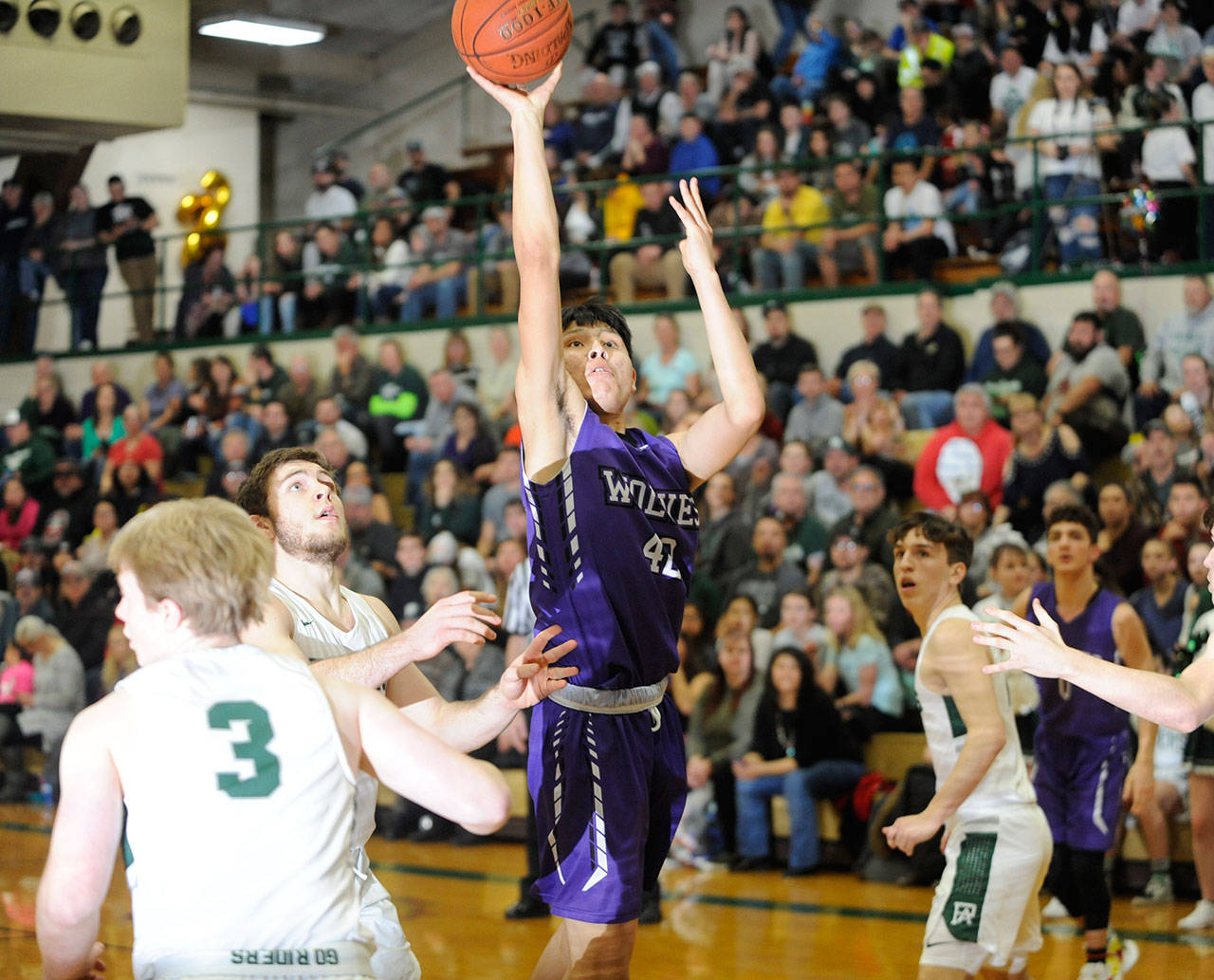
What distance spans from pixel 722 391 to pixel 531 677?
3.69 ft

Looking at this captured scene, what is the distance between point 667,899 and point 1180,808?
8.41 feet

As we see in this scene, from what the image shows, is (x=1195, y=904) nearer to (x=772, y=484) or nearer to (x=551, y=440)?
(x=772, y=484)

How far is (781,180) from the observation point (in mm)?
12055

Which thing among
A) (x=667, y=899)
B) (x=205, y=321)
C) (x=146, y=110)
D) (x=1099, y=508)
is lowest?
(x=667, y=899)

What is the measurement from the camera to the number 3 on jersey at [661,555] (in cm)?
386

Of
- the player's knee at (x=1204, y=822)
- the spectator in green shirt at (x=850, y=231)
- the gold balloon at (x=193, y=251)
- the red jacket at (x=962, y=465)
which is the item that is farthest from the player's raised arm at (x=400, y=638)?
the gold balloon at (x=193, y=251)

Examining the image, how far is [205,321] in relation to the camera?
1545 cm

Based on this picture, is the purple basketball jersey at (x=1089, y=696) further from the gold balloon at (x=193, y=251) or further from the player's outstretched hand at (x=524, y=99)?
the gold balloon at (x=193, y=251)

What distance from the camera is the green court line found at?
21.4 feet

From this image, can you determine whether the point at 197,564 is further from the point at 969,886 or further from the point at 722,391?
the point at 969,886

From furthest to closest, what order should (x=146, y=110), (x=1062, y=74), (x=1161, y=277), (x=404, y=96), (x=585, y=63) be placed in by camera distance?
(x=404, y=96) → (x=585, y=63) → (x=146, y=110) → (x=1062, y=74) → (x=1161, y=277)

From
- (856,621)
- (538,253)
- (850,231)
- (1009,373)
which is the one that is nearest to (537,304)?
(538,253)

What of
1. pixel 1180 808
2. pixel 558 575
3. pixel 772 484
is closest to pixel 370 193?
pixel 772 484

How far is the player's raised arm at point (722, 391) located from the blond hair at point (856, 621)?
4579 mm
